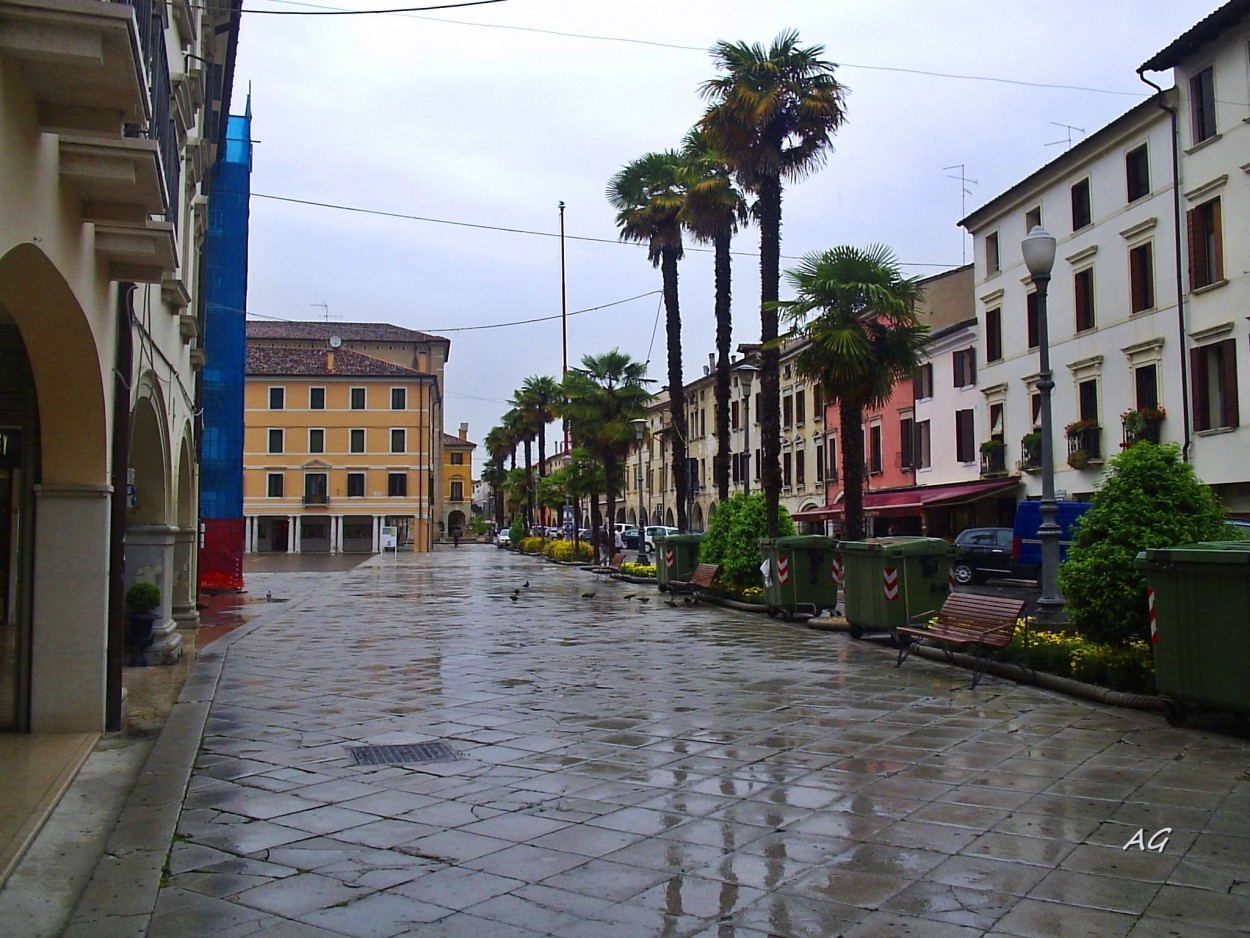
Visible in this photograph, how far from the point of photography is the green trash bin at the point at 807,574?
19125mm

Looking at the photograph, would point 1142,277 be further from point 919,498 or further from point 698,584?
point 698,584

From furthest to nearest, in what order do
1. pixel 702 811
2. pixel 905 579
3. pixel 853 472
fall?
pixel 853 472
pixel 905 579
pixel 702 811

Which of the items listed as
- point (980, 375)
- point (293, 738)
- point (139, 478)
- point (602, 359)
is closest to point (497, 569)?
point (602, 359)

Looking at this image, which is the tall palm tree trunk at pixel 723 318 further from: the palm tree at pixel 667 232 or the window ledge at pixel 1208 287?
the window ledge at pixel 1208 287

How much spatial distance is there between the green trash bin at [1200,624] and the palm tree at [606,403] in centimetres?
3223

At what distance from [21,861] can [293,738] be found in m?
3.22

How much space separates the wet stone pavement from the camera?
15.0 ft

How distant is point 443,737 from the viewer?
8.45m

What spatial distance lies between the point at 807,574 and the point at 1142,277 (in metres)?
15.8

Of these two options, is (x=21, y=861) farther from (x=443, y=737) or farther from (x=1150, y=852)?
(x=1150, y=852)

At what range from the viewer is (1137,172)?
29203 millimetres

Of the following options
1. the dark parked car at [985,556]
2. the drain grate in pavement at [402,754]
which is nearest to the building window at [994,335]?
the dark parked car at [985,556]

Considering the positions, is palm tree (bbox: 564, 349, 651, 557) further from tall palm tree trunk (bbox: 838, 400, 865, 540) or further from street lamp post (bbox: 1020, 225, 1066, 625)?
street lamp post (bbox: 1020, 225, 1066, 625)

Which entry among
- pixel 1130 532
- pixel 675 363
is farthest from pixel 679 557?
pixel 1130 532
